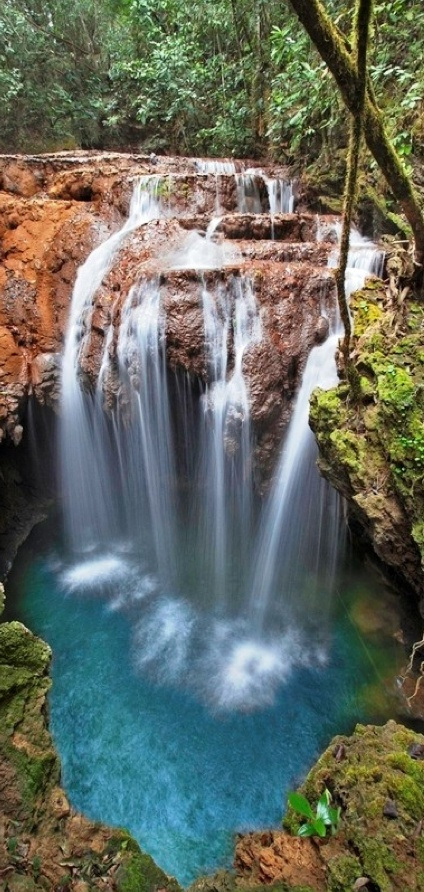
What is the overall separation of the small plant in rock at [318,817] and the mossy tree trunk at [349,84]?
14.2ft

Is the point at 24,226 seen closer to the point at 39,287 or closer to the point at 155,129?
the point at 39,287

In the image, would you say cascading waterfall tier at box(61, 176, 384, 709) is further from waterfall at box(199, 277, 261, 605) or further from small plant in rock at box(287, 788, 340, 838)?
small plant in rock at box(287, 788, 340, 838)

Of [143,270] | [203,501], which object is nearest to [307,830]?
[203,501]

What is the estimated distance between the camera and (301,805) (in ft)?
8.60

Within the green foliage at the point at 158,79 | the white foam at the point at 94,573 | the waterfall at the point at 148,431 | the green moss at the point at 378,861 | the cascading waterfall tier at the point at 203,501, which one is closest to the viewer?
the green moss at the point at 378,861

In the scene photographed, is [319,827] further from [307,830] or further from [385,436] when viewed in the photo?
[385,436]

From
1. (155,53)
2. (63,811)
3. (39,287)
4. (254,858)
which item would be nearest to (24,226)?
(39,287)

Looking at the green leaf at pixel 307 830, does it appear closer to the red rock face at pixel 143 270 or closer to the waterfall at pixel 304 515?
the waterfall at pixel 304 515

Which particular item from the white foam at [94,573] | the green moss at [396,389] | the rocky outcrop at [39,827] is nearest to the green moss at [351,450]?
the green moss at [396,389]

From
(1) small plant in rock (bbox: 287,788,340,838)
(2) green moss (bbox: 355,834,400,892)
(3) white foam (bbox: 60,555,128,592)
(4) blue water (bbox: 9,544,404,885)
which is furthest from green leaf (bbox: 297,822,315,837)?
(3) white foam (bbox: 60,555,128,592)

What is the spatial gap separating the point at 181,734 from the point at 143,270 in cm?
651

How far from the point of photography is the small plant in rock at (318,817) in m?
2.54

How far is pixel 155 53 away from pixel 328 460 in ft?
46.4

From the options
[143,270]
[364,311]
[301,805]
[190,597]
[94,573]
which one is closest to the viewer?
[301,805]
